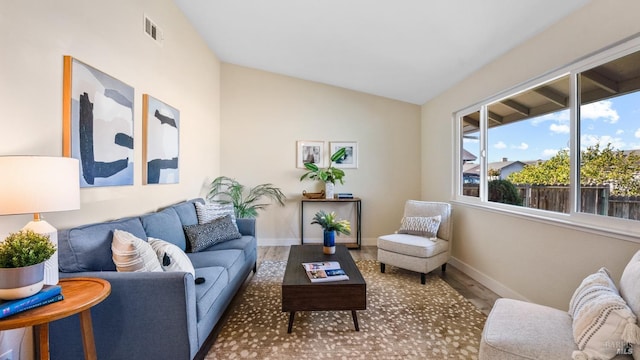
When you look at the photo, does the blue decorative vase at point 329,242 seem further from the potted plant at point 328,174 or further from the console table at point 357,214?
the potted plant at point 328,174

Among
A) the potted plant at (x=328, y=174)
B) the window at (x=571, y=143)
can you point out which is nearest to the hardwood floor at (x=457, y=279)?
the window at (x=571, y=143)

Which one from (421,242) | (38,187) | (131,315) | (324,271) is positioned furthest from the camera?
(421,242)

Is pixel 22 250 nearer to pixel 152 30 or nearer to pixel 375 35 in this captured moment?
pixel 152 30

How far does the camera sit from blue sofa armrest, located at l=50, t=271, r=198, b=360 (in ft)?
5.09

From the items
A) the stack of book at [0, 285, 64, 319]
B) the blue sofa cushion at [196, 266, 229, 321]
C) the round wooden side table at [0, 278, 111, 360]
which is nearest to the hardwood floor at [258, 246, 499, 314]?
the blue sofa cushion at [196, 266, 229, 321]

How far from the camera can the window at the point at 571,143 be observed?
1874 mm

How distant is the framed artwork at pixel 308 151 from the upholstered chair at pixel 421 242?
1.81 metres

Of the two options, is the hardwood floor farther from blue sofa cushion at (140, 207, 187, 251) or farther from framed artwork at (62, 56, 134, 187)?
framed artwork at (62, 56, 134, 187)

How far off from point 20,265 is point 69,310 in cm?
27

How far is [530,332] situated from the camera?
4.58ft

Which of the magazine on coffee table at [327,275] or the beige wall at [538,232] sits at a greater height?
the beige wall at [538,232]

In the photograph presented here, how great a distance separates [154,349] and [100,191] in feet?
4.08

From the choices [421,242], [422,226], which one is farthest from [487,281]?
[422,226]

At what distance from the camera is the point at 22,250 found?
1.15 metres
